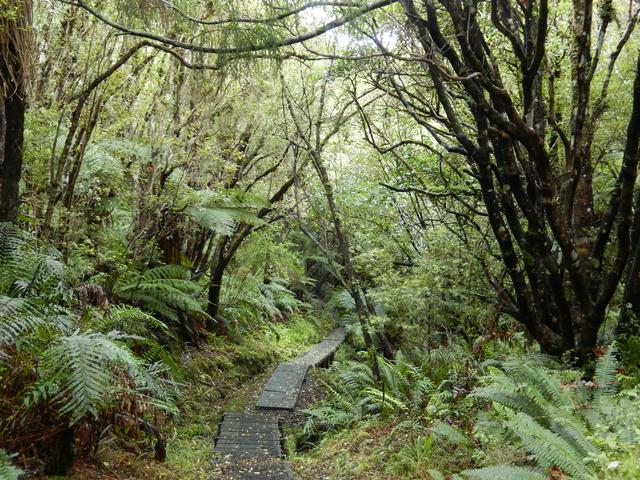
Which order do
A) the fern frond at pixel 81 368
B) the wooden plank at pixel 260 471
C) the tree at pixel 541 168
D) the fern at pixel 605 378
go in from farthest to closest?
1. the wooden plank at pixel 260 471
2. the tree at pixel 541 168
3. the fern at pixel 605 378
4. the fern frond at pixel 81 368

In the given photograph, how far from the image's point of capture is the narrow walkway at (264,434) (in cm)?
515

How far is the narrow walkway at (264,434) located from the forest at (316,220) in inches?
1.6

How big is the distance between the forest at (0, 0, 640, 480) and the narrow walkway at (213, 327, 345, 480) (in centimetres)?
4

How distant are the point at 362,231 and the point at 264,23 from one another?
719cm

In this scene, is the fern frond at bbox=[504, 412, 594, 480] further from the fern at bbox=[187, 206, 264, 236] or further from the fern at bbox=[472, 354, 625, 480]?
the fern at bbox=[187, 206, 264, 236]

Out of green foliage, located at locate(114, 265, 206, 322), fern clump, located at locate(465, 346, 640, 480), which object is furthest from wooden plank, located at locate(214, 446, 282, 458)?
fern clump, located at locate(465, 346, 640, 480)

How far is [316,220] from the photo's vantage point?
1077cm

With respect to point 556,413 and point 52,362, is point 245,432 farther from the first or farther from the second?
point 556,413

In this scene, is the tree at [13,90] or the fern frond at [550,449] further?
the tree at [13,90]

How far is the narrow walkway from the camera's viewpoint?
515 centimetres

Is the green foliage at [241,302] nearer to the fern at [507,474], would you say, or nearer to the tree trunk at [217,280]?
the tree trunk at [217,280]

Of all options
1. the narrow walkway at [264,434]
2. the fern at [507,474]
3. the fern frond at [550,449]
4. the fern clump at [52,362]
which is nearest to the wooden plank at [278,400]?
the narrow walkway at [264,434]

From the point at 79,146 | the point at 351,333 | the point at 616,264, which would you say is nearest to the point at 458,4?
the point at 616,264

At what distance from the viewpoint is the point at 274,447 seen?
5977 mm
